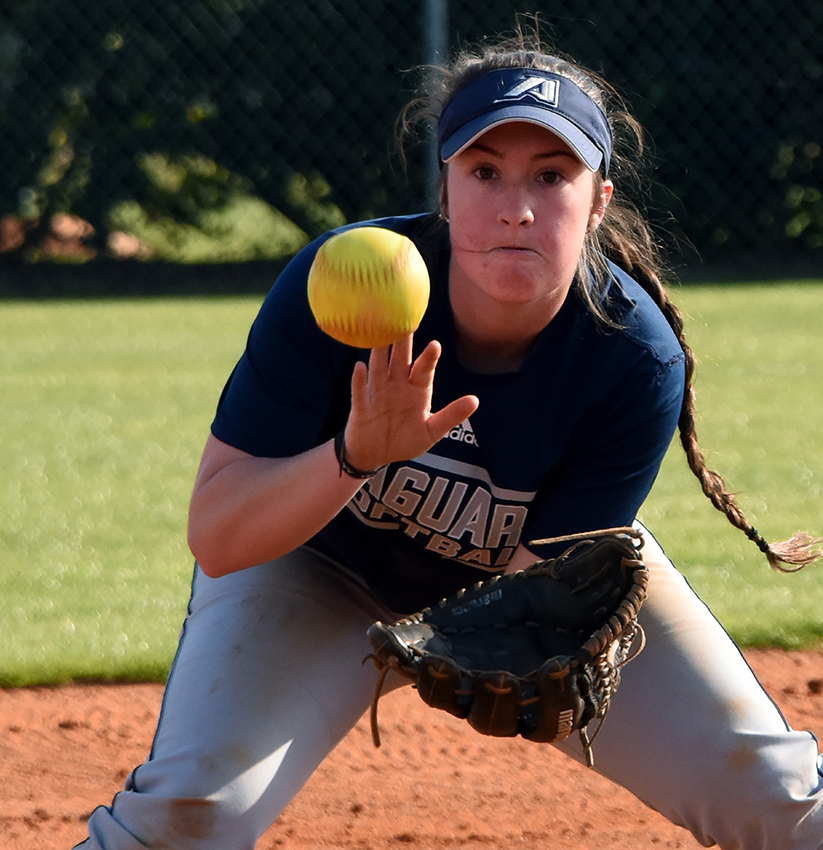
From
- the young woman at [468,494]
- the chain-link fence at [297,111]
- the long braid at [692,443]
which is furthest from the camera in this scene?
the chain-link fence at [297,111]

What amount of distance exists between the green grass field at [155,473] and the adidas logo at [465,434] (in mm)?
668

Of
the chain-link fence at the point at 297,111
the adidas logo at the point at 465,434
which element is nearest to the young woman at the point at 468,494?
the adidas logo at the point at 465,434

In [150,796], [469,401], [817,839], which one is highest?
[469,401]

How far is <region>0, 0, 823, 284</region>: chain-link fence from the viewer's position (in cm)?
956

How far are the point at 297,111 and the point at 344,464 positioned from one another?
837cm

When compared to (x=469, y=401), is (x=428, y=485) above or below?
below

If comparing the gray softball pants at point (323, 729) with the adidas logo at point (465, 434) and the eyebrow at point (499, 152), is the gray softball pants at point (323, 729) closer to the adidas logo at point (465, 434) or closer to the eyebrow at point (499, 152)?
the adidas logo at point (465, 434)

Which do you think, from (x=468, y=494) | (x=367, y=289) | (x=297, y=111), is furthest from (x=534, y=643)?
(x=297, y=111)

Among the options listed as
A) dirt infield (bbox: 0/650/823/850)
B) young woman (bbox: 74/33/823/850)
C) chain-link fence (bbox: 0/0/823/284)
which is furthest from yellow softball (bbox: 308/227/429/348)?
chain-link fence (bbox: 0/0/823/284)

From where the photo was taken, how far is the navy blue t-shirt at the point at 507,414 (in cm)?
223

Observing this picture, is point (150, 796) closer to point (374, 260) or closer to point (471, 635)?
point (471, 635)

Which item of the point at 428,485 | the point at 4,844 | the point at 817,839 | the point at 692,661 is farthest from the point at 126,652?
the point at 817,839

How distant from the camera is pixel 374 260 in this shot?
1956 mm

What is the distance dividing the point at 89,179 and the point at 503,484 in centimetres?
827
